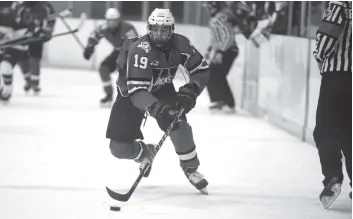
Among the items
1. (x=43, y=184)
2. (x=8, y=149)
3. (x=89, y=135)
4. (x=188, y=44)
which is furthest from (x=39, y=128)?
(x=188, y=44)

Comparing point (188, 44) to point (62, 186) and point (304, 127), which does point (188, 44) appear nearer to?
point (62, 186)

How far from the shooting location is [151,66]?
3.79 m

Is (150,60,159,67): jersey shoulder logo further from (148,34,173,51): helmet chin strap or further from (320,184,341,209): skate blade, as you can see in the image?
(320,184,341,209): skate blade

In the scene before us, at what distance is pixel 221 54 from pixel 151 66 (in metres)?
3.85

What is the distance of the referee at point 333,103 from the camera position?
3617 millimetres

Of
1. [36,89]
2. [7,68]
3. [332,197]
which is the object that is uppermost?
[332,197]

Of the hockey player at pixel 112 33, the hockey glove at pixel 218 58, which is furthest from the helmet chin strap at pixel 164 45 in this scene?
the hockey glove at pixel 218 58

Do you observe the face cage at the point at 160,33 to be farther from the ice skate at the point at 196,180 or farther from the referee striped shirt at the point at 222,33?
the referee striped shirt at the point at 222,33

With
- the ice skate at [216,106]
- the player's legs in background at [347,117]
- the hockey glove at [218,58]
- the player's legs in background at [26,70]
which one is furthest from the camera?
the player's legs in background at [26,70]

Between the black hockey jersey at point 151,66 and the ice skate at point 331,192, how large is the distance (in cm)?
61

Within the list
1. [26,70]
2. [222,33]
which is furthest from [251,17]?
[26,70]

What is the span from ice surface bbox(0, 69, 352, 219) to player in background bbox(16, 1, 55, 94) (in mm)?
850

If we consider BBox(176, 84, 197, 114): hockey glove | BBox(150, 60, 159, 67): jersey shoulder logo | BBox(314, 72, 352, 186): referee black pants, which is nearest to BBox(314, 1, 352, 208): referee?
BBox(314, 72, 352, 186): referee black pants

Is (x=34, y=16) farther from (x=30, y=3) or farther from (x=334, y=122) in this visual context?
(x=334, y=122)
